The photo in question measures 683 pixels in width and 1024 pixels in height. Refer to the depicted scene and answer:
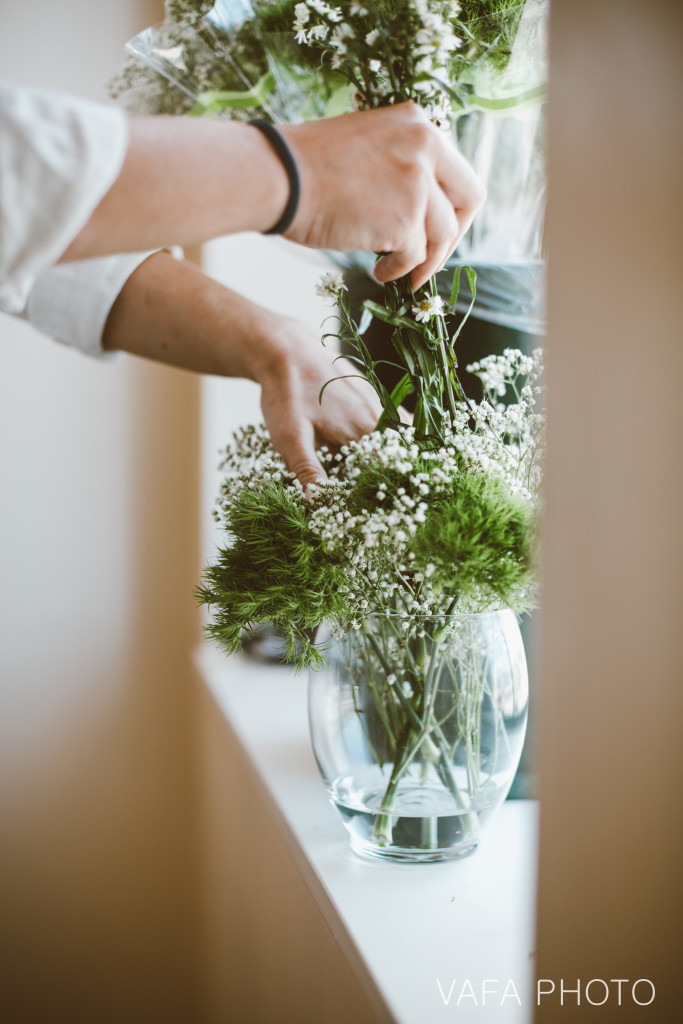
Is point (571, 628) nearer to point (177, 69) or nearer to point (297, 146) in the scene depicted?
point (297, 146)

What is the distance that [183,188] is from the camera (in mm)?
392

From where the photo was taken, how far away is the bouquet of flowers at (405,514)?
505mm

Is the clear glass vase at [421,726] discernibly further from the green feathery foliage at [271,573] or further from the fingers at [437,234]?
the fingers at [437,234]

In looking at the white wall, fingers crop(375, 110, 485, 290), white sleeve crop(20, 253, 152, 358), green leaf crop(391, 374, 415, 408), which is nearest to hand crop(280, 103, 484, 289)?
fingers crop(375, 110, 485, 290)

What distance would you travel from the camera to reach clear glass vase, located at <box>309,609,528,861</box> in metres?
0.59

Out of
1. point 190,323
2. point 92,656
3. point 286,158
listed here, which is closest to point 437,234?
point 286,158

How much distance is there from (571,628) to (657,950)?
5.6 inches

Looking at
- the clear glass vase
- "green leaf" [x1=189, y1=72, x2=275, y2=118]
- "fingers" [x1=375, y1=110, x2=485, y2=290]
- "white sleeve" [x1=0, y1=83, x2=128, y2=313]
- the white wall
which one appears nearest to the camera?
"white sleeve" [x1=0, y1=83, x2=128, y2=313]

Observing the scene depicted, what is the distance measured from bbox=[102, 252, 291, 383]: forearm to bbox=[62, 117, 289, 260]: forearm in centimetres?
30

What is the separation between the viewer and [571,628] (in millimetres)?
331

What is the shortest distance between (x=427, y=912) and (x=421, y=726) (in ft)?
0.47

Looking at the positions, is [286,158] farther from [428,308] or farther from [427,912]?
[427,912]

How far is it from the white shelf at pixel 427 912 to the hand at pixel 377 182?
1.09 feet

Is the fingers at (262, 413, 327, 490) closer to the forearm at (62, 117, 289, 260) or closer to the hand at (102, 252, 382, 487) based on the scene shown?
the hand at (102, 252, 382, 487)
